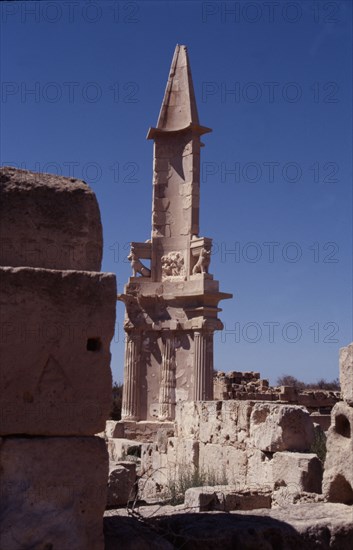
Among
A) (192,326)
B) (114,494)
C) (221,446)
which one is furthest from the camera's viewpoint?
(192,326)

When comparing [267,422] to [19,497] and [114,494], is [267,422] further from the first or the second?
[19,497]

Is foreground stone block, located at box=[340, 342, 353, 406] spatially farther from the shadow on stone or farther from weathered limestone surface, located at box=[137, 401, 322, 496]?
weathered limestone surface, located at box=[137, 401, 322, 496]

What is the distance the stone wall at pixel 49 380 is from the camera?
266 centimetres

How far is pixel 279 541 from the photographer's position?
3.32m

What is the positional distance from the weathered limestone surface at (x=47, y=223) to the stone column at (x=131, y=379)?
41.7 ft

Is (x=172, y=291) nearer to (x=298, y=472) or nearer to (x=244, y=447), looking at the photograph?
(x=244, y=447)

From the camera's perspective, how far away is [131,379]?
15.5 meters

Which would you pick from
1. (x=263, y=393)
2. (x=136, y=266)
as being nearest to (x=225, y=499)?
(x=136, y=266)

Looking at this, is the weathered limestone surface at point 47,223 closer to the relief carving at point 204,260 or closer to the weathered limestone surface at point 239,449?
the weathered limestone surface at point 239,449

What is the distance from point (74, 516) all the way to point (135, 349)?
12961mm

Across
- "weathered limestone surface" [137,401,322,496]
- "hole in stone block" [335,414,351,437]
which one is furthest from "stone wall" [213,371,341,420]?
"hole in stone block" [335,414,351,437]

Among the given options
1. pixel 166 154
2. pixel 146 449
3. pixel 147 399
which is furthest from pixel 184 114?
pixel 146 449

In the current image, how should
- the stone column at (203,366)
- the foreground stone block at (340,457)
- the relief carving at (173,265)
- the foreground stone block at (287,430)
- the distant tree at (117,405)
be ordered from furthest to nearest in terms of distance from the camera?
the distant tree at (117,405) → the relief carving at (173,265) → the stone column at (203,366) → the foreground stone block at (287,430) → the foreground stone block at (340,457)

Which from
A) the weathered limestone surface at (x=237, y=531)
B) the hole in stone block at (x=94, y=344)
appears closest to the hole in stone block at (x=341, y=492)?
the weathered limestone surface at (x=237, y=531)
